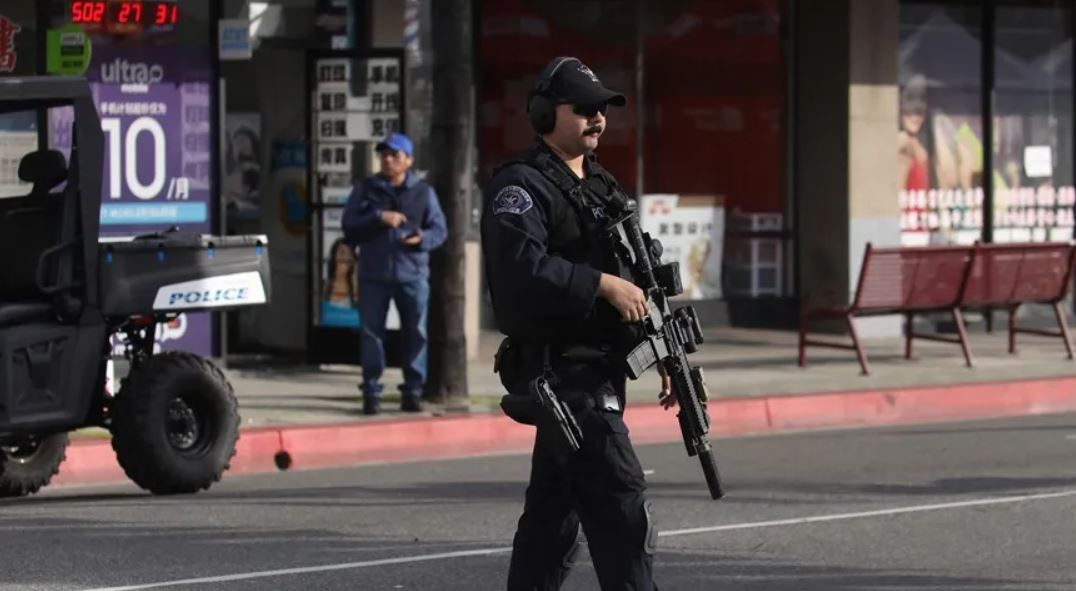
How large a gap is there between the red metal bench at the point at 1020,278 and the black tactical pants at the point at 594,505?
1081 centimetres

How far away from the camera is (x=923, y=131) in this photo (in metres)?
19.8

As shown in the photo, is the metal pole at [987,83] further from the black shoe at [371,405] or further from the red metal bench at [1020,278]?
the black shoe at [371,405]

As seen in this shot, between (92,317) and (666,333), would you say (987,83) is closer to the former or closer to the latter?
(92,317)

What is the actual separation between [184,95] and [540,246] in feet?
32.2

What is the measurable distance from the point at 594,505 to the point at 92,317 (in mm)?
4841

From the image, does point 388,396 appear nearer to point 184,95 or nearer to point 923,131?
point 184,95

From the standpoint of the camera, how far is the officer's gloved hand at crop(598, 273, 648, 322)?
591 centimetres

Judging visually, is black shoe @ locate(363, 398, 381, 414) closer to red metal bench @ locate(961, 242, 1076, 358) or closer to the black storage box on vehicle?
the black storage box on vehicle

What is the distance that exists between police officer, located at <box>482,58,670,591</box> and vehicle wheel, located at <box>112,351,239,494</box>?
442 centimetres

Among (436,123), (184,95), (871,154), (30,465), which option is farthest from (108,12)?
(871,154)

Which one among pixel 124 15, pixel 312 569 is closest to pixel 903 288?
pixel 124 15

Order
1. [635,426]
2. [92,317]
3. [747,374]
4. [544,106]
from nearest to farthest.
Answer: [544,106], [92,317], [635,426], [747,374]

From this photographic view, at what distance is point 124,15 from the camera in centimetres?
1491

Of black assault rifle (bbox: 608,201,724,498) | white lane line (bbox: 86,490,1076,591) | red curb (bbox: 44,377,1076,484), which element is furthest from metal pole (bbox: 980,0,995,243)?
black assault rifle (bbox: 608,201,724,498)
